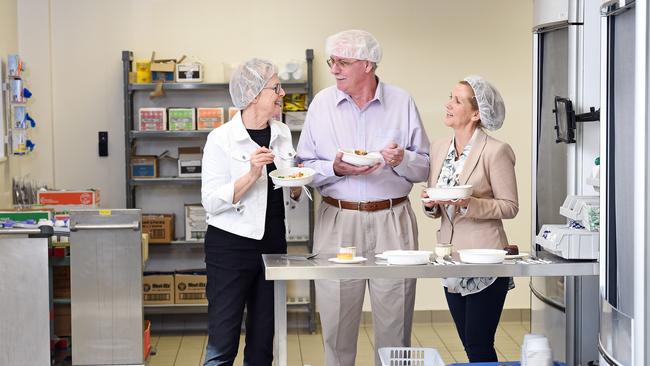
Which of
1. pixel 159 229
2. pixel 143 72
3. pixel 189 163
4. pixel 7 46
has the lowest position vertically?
pixel 159 229

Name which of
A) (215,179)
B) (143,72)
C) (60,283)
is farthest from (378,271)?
(143,72)

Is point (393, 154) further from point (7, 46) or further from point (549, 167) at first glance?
point (7, 46)

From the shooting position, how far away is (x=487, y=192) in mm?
3980

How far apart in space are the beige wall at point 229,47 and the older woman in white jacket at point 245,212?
2.80m

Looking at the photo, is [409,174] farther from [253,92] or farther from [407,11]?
[407,11]

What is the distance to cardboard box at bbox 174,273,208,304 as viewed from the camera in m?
6.71

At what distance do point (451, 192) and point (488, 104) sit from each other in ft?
1.62

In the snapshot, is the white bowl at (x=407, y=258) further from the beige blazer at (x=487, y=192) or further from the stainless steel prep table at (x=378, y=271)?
the beige blazer at (x=487, y=192)

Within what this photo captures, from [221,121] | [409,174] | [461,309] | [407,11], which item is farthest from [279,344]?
[407,11]

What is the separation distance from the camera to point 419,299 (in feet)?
23.4

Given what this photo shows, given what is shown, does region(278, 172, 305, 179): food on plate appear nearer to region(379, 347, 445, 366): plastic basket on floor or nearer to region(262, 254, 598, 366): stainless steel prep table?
region(262, 254, 598, 366): stainless steel prep table

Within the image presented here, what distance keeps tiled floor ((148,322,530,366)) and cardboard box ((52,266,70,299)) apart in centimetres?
69

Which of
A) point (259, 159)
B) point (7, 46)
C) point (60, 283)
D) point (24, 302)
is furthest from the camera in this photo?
point (7, 46)

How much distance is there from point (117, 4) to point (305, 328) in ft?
8.73
